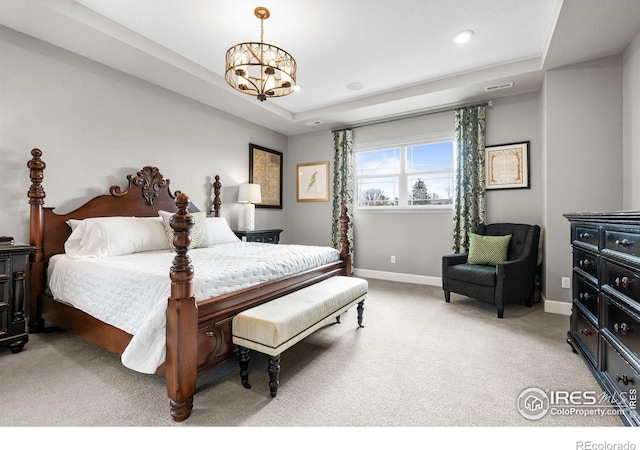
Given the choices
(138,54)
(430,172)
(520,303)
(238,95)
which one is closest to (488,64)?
(430,172)

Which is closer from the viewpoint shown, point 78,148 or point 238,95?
point 78,148

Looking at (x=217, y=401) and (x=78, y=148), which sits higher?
(x=78, y=148)

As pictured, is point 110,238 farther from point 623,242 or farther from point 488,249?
point 488,249

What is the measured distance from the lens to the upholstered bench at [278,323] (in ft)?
5.68

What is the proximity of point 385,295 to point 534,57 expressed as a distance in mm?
3303

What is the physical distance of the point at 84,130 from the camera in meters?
3.12

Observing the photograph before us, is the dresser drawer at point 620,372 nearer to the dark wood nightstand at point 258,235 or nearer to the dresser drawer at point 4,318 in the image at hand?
the dark wood nightstand at point 258,235

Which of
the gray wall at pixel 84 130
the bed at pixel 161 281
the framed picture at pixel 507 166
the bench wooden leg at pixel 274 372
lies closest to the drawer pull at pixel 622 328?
the bench wooden leg at pixel 274 372

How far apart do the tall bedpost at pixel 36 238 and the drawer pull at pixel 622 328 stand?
4.29m

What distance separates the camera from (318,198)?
569cm

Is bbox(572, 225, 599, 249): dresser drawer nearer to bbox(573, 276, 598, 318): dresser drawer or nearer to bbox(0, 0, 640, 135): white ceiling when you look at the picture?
bbox(573, 276, 598, 318): dresser drawer

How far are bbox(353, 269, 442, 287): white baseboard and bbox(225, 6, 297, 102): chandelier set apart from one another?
3439 millimetres

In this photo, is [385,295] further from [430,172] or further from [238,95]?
[238,95]

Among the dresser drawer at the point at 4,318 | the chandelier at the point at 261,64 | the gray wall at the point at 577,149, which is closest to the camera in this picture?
the dresser drawer at the point at 4,318
